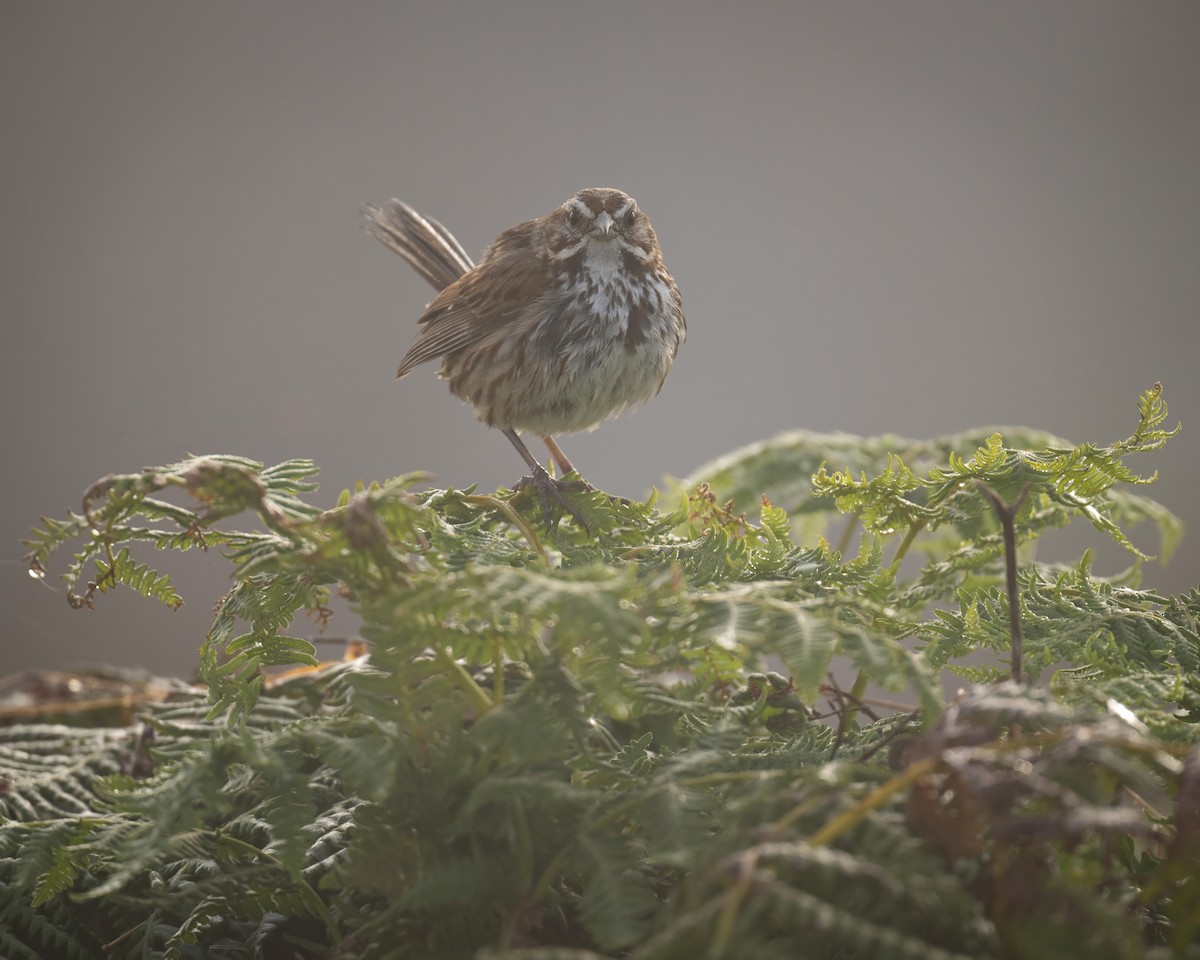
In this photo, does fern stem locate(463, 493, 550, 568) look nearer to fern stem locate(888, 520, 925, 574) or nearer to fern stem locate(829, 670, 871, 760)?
fern stem locate(829, 670, 871, 760)

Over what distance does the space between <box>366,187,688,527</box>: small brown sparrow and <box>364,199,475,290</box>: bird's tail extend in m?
0.39

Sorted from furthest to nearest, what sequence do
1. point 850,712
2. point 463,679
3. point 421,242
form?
1. point 421,242
2. point 850,712
3. point 463,679

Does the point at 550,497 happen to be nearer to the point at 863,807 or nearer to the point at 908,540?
the point at 908,540

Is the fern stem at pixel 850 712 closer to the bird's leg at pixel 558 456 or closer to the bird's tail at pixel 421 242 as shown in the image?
the bird's leg at pixel 558 456

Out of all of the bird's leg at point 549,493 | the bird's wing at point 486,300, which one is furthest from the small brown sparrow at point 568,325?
the bird's leg at point 549,493

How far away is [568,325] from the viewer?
77.0 inches

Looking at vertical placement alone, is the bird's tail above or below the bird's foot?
above

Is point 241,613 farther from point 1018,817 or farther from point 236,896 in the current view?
point 1018,817

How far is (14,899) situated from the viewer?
3.02 feet

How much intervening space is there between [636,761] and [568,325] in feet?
4.14

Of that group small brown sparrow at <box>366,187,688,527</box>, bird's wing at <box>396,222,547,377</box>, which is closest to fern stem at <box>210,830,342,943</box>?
small brown sparrow at <box>366,187,688,527</box>

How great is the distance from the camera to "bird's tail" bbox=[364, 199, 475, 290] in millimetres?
2447

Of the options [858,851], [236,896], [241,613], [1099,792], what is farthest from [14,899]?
[1099,792]

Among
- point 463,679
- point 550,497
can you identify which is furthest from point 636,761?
point 550,497
